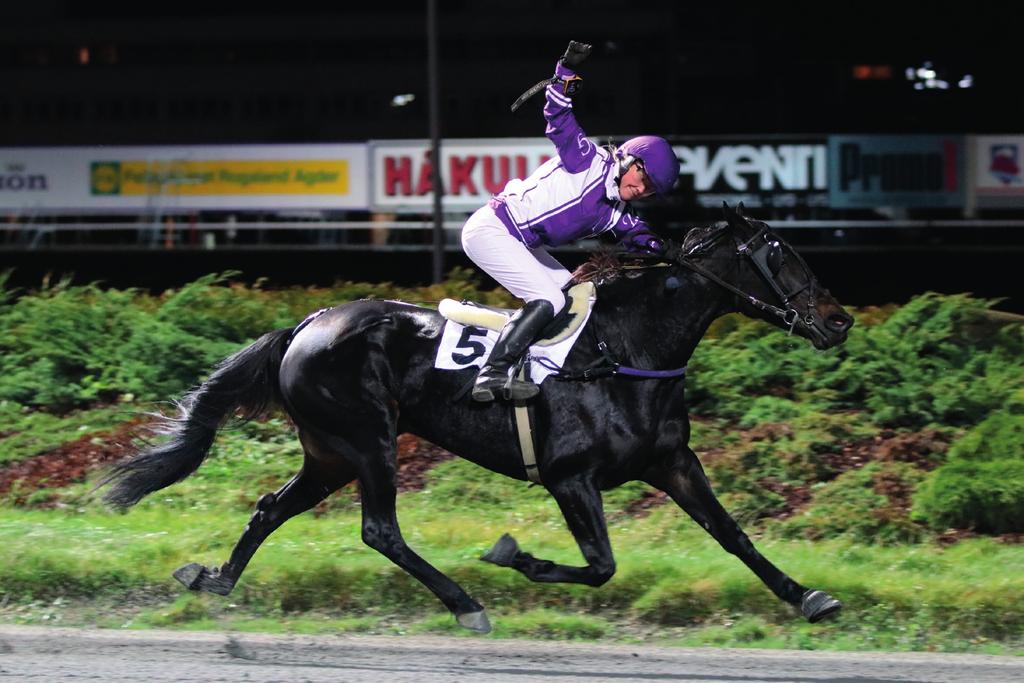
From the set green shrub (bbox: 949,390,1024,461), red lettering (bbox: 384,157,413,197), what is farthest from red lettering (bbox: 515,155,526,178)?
green shrub (bbox: 949,390,1024,461)

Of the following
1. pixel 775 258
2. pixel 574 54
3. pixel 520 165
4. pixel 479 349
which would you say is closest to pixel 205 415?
A: pixel 479 349

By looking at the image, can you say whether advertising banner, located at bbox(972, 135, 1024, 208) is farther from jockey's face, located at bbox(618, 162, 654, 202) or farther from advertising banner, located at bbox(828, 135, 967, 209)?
jockey's face, located at bbox(618, 162, 654, 202)

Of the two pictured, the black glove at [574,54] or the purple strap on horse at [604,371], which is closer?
the black glove at [574,54]

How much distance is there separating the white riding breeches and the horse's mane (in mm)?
205

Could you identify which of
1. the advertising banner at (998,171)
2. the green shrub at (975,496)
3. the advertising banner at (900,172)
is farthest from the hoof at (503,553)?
the advertising banner at (998,171)

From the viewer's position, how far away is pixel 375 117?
38.1 meters

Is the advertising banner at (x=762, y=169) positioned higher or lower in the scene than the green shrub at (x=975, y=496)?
higher

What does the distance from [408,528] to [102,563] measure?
173cm

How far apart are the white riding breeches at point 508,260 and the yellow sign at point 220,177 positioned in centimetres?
1647

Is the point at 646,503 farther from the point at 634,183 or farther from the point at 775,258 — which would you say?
the point at 634,183

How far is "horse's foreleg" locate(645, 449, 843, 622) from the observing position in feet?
21.2

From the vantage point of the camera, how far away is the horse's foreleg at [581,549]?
6230 mm

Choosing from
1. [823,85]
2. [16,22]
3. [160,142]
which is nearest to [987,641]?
[823,85]

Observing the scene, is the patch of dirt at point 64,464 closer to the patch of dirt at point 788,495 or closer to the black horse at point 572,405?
the black horse at point 572,405
